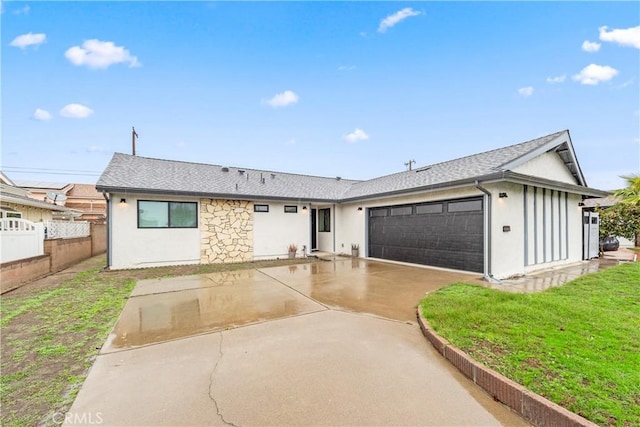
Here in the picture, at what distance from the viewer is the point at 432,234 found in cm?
904

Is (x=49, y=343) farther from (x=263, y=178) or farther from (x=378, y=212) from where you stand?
(x=263, y=178)

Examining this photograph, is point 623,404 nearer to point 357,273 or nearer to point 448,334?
point 448,334

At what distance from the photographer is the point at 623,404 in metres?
1.95

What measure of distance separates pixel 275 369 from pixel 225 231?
901cm

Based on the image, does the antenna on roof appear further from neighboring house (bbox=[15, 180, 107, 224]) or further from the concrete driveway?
the concrete driveway

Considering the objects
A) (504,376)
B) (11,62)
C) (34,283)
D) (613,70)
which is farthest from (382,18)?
(34,283)

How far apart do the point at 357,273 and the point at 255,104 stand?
11884mm

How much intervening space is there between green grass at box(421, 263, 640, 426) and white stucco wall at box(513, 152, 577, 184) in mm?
4142

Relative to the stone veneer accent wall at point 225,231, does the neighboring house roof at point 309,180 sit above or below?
above

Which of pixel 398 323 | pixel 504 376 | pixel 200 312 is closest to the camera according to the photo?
pixel 504 376

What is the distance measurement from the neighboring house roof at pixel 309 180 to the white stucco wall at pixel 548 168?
22cm

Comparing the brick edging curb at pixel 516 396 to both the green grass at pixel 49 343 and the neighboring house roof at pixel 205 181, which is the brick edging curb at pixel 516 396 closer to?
the green grass at pixel 49 343

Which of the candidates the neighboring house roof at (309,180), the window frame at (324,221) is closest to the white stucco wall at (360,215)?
the neighboring house roof at (309,180)

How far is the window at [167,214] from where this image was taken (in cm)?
969
